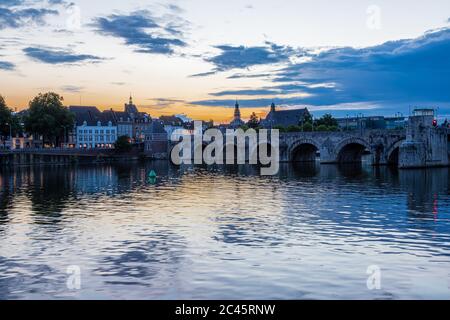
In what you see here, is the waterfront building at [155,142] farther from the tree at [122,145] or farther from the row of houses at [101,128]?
the tree at [122,145]

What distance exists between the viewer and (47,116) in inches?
5007

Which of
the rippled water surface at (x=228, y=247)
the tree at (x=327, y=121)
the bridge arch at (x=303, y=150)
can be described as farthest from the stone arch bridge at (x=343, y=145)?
the rippled water surface at (x=228, y=247)

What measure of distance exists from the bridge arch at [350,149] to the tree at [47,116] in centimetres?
6566

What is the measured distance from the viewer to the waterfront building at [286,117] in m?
166

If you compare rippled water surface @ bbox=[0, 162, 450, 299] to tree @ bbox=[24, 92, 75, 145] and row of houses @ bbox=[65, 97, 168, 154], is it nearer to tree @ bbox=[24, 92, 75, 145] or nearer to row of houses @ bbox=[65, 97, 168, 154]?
tree @ bbox=[24, 92, 75, 145]

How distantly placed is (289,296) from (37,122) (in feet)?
395

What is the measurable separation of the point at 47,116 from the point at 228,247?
112 metres

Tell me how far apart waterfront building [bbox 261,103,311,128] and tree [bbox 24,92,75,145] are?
59.2 meters

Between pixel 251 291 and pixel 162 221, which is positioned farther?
pixel 162 221

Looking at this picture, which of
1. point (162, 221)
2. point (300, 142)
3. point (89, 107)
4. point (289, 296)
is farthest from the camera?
point (89, 107)
